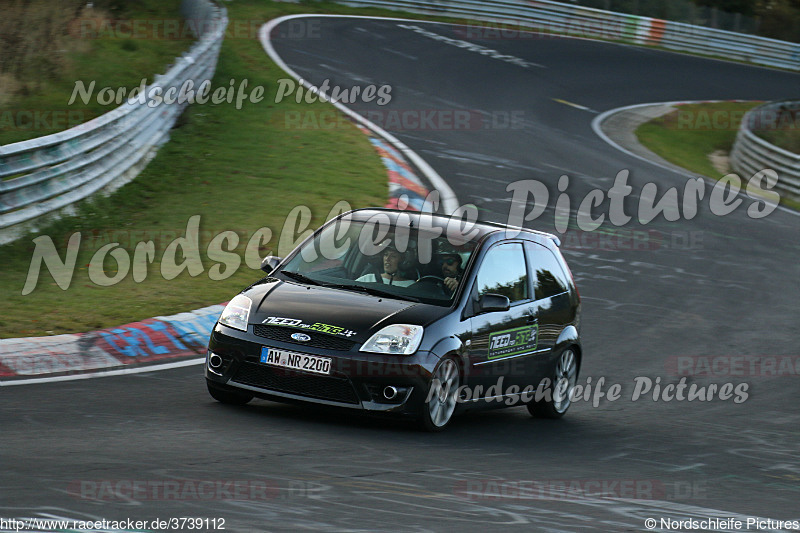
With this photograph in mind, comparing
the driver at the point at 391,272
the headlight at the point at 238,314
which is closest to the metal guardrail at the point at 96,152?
the headlight at the point at 238,314

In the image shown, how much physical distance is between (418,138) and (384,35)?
40.4ft

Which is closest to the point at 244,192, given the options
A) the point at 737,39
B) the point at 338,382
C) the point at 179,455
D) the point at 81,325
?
the point at 81,325

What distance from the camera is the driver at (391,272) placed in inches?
343

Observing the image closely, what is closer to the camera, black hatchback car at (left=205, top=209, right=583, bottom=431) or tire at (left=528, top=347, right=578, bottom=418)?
black hatchback car at (left=205, top=209, right=583, bottom=431)

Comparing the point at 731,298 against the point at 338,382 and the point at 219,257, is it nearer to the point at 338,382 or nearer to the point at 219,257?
the point at 219,257

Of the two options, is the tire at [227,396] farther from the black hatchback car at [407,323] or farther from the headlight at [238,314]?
the headlight at [238,314]

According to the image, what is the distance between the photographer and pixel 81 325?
1028cm

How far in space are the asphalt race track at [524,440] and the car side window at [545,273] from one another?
1.10m

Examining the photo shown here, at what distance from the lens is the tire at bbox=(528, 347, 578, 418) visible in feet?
32.0

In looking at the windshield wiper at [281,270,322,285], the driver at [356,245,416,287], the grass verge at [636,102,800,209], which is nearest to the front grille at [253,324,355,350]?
the windshield wiper at [281,270,322,285]

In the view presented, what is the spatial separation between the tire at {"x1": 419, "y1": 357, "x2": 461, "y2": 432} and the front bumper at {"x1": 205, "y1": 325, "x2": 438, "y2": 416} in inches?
3.3

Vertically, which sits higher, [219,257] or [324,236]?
[324,236]

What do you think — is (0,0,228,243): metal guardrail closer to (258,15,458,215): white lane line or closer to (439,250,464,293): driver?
(258,15,458,215): white lane line

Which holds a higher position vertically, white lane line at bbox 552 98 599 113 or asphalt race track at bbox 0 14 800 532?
Result: asphalt race track at bbox 0 14 800 532
